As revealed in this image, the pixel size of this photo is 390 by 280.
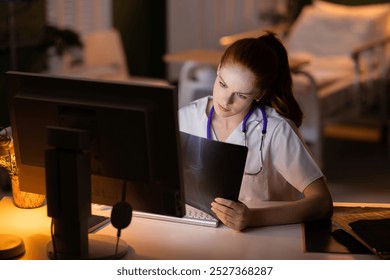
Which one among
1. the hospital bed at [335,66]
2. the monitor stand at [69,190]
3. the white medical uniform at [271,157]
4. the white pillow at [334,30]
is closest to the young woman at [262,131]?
the white medical uniform at [271,157]

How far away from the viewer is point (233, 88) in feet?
6.70

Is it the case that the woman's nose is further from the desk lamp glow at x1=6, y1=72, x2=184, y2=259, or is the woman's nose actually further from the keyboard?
the desk lamp glow at x1=6, y1=72, x2=184, y2=259

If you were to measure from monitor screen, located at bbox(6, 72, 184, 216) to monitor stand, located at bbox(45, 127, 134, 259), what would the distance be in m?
0.07

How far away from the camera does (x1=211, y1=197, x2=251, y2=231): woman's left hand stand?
75.2 inches

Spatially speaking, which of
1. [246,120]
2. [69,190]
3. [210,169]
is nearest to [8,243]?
[69,190]

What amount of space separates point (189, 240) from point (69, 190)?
37 centimetres

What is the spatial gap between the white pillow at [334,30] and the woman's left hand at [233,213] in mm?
4059

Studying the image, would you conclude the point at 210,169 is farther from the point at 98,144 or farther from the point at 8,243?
the point at 8,243

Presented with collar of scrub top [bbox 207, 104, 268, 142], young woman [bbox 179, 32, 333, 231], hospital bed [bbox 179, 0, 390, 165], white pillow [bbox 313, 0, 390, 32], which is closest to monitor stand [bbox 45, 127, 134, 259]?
young woman [bbox 179, 32, 333, 231]

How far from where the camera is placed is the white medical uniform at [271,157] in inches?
85.4

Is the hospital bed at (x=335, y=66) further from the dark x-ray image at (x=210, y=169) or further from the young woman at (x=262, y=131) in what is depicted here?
the dark x-ray image at (x=210, y=169)

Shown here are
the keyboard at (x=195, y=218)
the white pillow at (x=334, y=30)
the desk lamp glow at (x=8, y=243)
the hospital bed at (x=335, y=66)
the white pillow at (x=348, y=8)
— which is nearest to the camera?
the desk lamp glow at (x=8, y=243)
